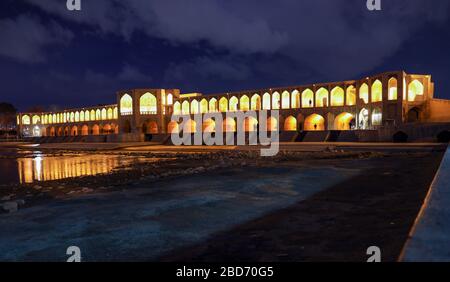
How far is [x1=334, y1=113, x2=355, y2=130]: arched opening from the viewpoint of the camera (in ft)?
100

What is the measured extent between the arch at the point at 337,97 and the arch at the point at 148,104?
66.9ft

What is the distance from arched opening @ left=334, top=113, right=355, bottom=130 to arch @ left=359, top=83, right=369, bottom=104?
2.09m

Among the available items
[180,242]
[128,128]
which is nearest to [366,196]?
[180,242]

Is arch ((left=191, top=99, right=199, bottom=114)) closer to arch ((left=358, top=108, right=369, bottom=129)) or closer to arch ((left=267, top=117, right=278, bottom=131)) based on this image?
arch ((left=267, top=117, right=278, bottom=131))

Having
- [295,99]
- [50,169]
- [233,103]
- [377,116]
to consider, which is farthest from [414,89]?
[50,169]

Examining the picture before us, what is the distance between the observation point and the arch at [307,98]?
A: 1273 inches

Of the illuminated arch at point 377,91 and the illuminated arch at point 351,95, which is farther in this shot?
the illuminated arch at point 351,95

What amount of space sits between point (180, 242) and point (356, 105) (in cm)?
2822

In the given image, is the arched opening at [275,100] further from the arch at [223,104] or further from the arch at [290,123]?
the arch at [223,104]

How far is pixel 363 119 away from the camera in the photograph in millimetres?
28875

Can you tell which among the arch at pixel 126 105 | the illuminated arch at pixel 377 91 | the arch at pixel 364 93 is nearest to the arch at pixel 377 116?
the illuminated arch at pixel 377 91

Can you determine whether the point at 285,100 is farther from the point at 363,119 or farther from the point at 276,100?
the point at 363,119

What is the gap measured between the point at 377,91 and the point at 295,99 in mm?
7950
